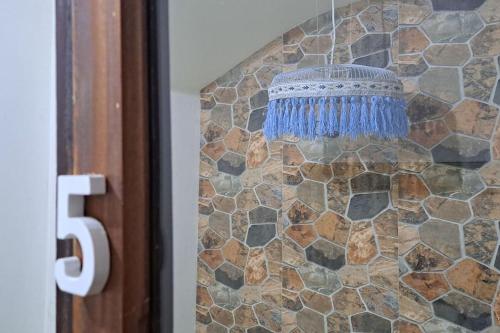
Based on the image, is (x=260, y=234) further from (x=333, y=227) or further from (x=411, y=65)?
(x=411, y=65)

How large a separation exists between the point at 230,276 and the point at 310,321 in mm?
416

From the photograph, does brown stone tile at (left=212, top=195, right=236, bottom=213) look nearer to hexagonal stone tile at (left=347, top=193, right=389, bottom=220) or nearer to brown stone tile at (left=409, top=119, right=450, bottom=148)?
hexagonal stone tile at (left=347, top=193, right=389, bottom=220)

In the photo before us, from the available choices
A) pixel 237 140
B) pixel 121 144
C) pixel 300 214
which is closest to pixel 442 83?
pixel 300 214

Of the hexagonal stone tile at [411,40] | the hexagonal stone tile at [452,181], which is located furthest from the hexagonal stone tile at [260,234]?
the hexagonal stone tile at [411,40]

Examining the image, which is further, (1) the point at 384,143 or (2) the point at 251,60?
(2) the point at 251,60

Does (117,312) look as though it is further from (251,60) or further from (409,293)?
(251,60)

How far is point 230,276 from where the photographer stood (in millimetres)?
1852

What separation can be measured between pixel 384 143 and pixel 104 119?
136 centimetres

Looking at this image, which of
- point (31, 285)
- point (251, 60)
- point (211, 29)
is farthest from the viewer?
point (251, 60)

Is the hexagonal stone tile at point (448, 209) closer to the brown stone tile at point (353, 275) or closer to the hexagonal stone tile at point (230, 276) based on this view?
the brown stone tile at point (353, 275)

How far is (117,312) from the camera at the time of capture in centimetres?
34

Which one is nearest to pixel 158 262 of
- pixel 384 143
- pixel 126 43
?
pixel 126 43

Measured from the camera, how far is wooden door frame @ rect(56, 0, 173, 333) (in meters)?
0.34

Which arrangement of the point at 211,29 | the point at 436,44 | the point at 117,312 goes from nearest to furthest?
the point at 117,312
the point at 436,44
the point at 211,29
